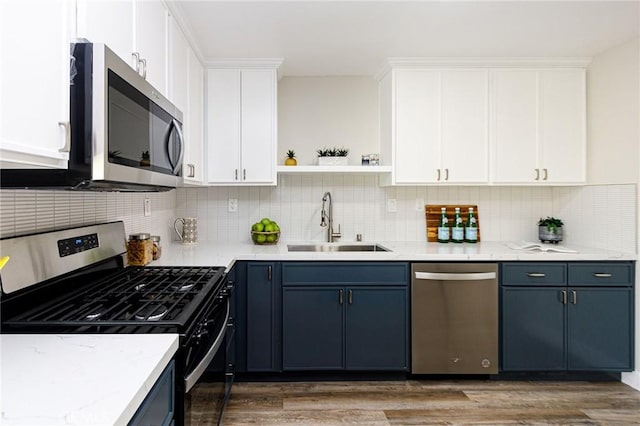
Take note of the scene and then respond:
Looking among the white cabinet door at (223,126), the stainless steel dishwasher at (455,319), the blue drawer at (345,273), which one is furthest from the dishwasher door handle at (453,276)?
the white cabinet door at (223,126)

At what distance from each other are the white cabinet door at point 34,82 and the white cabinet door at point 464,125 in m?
2.42

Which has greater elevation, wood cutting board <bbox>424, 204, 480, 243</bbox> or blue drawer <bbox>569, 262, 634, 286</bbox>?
wood cutting board <bbox>424, 204, 480, 243</bbox>

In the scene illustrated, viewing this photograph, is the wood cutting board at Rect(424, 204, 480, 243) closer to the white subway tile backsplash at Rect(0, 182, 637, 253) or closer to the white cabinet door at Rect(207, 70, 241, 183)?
the white subway tile backsplash at Rect(0, 182, 637, 253)

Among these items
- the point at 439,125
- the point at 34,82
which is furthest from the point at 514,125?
the point at 34,82

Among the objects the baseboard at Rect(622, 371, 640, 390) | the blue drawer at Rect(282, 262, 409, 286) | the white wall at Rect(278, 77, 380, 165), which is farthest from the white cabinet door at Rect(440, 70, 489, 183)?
the baseboard at Rect(622, 371, 640, 390)

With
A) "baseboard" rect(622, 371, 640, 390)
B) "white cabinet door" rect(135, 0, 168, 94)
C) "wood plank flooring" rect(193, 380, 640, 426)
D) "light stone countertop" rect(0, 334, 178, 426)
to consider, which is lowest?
"wood plank flooring" rect(193, 380, 640, 426)

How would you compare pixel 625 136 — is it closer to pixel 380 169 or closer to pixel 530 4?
pixel 530 4

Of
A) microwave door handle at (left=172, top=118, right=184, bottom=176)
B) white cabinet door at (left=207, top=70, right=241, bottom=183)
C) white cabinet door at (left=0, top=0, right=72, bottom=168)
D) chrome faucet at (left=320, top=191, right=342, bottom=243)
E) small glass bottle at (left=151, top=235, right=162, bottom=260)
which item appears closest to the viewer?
white cabinet door at (left=0, top=0, right=72, bottom=168)

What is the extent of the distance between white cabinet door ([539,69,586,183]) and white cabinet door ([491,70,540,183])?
0.07m

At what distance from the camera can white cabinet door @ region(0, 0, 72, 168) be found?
2.73ft

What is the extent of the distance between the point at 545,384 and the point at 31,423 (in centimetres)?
286

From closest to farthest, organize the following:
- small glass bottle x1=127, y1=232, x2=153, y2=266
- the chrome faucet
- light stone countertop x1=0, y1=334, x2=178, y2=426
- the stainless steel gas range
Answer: light stone countertop x1=0, y1=334, x2=178, y2=426 < the stainless steel gas range < small glass bottle x1=127, y1=232, x2=153, y2=266 < the chrome faucet

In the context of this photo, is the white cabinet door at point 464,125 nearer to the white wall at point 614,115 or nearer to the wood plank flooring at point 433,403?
the white wall at point 614,115

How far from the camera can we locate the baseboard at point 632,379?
8.23 feet
